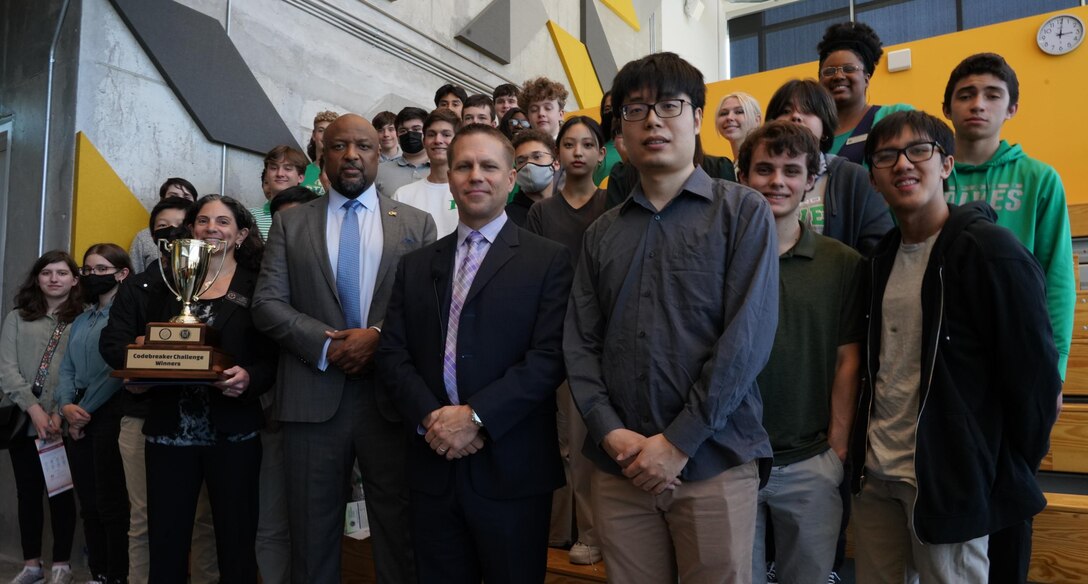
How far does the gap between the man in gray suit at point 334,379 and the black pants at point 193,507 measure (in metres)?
0.32

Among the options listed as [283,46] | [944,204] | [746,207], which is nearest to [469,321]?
[746,207]

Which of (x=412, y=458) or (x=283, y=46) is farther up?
(x=283, y=46)

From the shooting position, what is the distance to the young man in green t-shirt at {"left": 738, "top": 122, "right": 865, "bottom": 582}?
176 cm

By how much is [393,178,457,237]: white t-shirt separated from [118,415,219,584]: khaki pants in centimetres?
150

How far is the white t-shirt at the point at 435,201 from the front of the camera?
11.1 ft

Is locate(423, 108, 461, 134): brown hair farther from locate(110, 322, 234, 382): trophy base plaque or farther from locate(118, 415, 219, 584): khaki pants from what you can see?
locate(118, 415, 219, 584): khaki pants

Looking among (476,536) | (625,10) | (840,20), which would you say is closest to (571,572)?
(476,536)

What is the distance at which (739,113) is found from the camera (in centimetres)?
316

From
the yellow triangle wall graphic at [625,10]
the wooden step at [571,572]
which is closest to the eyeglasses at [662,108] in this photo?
the wooden step at [571,572]

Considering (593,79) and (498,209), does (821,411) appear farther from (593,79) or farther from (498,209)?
(593,79)

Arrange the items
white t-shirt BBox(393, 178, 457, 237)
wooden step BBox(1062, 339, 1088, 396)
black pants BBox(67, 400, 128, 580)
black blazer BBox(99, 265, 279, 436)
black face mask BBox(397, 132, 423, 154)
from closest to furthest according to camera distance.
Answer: black blazer BBox(99, 265, 279, 436) → wooden step BBox(1062, 339, 1088, 396) → black pants BBox(67, 400, 128, 580) → white t-shirt BBox(393, 178, 457, 237) → black face mask BBox(397, 132, 423, 154)

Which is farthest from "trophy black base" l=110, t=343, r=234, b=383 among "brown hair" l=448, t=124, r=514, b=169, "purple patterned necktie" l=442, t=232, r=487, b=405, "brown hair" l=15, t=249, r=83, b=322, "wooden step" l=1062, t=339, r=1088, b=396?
"wooden step" l=1062, t=339, r=1088, b=396

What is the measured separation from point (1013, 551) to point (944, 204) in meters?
0.82

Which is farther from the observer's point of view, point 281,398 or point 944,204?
point 281,398
